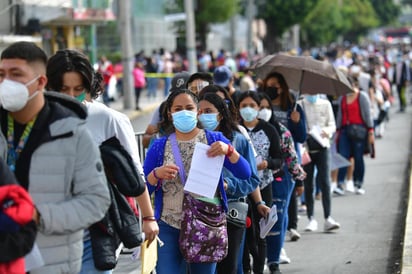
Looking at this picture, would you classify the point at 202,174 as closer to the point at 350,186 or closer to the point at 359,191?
the point at 359,191

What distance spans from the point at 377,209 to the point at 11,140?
9.88 metres

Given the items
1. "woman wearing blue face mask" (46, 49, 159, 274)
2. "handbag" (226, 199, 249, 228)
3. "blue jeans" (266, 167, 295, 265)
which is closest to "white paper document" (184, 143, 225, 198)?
"handbag" (226, 199, 249, 228)

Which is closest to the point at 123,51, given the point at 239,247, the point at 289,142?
the point at 289,142

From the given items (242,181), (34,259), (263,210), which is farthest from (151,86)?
(34,259)

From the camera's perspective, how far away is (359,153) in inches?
618

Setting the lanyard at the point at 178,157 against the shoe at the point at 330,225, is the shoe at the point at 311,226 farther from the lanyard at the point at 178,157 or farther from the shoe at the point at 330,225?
the lanyard at the point at 178,157

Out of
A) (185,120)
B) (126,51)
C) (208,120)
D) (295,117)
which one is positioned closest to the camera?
(185,120)

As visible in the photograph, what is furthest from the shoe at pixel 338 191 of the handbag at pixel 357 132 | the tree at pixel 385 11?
the tree at pixel 385 11

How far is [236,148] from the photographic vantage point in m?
7.95

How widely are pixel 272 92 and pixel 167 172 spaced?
404 centimetres

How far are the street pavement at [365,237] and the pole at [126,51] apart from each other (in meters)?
15.6

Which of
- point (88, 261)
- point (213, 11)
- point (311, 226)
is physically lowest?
point (311, 226)

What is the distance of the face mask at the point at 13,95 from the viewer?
4.65m

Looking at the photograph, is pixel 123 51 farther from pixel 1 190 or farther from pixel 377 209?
pixel 1 190
